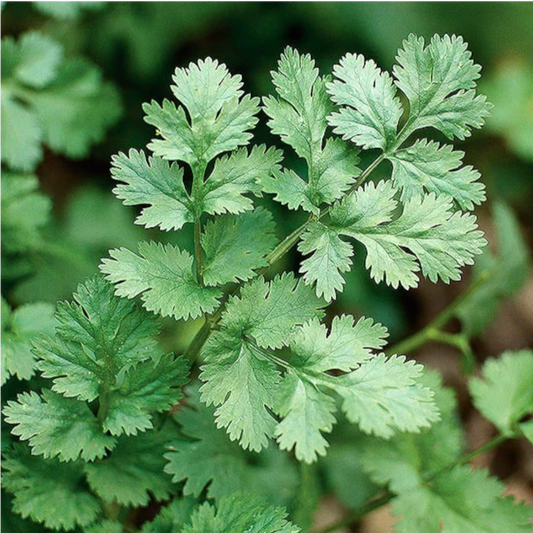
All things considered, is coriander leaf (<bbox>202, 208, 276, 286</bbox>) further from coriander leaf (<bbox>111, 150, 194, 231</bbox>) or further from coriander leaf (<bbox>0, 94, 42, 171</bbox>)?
coriander leaf (<bbox>0, 94, 42, 171</bbox>)

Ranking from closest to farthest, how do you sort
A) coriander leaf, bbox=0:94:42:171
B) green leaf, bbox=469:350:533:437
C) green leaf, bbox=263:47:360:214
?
1. green leaf, bbox=263:47:360:214
2. green leaf, bbox=469:350:533:437
3. coriander leaf, bbox=0:94:42:171

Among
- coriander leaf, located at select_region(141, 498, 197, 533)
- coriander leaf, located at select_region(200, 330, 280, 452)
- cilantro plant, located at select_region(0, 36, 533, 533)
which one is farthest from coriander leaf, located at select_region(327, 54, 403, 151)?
coriander leaf, located at select_region(141, 498, 197, 533)

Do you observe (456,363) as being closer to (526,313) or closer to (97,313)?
(526,313)

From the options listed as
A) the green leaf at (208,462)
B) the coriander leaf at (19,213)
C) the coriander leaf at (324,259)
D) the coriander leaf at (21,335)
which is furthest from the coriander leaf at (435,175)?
the coriander leaf at (19,213)

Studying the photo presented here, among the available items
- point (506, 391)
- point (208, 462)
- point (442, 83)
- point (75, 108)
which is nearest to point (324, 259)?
point (442, 83)

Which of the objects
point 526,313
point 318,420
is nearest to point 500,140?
point 526,313

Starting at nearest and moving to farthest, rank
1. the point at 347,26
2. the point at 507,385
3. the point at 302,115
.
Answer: the point at 302,115 → the point at 507,385 → the point at 347,26
